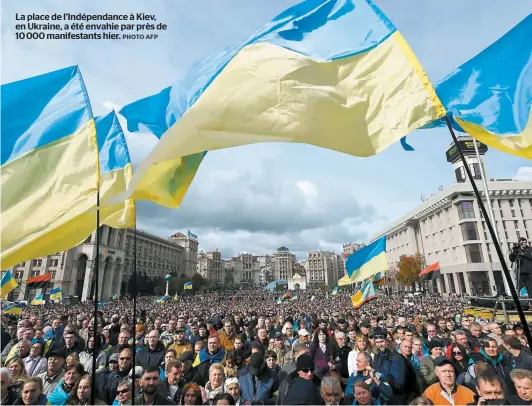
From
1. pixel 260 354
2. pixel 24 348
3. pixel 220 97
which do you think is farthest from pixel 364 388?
pixel 24 348

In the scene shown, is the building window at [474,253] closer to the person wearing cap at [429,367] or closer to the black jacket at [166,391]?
the person wearing cap at [429,367]

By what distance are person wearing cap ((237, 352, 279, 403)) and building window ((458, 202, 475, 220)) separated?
225 ft

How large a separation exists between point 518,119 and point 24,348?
975 cm

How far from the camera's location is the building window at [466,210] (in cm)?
6253

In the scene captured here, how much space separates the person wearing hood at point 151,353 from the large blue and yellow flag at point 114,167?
287 centimetres

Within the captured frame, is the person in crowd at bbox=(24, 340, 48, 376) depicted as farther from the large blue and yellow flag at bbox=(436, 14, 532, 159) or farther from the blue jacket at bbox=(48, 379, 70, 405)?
the large blue and yellow flag at bbox=(436, 14, 532, 159)

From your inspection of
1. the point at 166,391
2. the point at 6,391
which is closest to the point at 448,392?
the point at 166,391

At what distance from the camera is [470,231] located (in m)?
61.9

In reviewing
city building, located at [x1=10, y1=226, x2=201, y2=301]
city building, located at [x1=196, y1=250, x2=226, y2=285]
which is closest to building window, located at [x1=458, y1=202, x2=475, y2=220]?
city building, located at [x1=10, y1=226, x2=201, y2=301]

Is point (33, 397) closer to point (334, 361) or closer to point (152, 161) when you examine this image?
point (152, 161)

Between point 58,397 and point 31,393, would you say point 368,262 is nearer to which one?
point 58,397

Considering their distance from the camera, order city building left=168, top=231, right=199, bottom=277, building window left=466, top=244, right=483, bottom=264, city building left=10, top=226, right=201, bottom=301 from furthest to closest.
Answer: city building left=168, top=231, right=199, bottom=277
city building left=10, top=226, right=201, bottom=301
building window left=466, top=244, right=483, bottom=264

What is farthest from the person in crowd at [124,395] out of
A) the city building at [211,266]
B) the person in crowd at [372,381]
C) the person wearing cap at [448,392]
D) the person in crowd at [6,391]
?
the city building at [211,266]

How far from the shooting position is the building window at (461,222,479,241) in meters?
61.4
